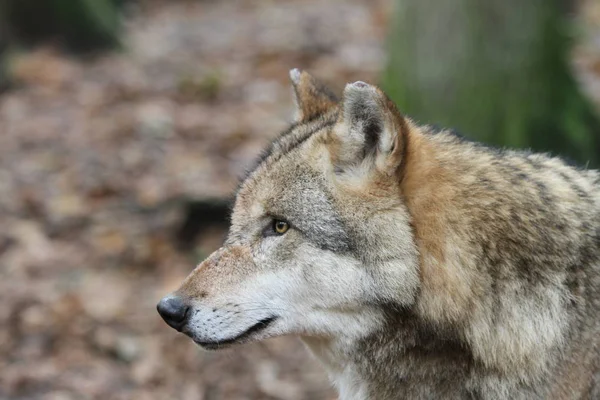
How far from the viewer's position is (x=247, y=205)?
3.98 metres

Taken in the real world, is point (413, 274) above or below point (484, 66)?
below

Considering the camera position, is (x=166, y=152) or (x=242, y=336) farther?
(x=166, y=152)

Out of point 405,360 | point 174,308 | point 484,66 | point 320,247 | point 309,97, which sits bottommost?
point 405,360

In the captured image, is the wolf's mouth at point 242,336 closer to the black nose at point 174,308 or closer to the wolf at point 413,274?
the wolf at point 413,274

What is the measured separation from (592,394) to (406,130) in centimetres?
140

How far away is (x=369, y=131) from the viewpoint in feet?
11.9

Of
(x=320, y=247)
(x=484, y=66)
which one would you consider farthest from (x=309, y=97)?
(x=484, y=66)

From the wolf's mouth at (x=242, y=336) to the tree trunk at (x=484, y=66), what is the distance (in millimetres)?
3050

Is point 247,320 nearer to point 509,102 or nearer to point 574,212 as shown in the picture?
point 574,212

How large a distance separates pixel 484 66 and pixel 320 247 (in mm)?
3170

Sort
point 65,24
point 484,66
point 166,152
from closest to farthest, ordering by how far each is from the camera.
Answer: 1. point 484,66
2. point 166,152
3. point 65,24

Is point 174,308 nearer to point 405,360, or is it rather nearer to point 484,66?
point 405,360

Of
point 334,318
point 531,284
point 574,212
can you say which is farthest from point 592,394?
point 334,318

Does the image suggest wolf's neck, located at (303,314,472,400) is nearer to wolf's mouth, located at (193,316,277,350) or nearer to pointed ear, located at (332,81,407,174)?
wolf's mouth, located at (193,316,277,350)
